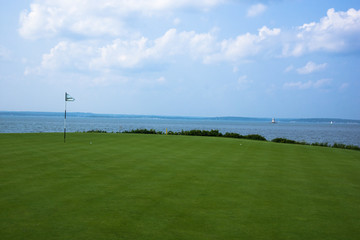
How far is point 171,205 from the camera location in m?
6.99

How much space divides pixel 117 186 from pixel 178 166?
3898 mm

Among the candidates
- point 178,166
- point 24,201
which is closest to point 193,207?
point 24,201

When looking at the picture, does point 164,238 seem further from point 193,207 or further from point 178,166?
point 178,166

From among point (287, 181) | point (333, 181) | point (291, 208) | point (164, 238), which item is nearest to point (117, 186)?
point (164, 238)

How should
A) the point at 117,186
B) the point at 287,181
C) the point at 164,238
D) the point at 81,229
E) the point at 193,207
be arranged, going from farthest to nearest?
1. the point at 287,181
2. the point at 117,186
3. the point at 193,207
4. the point at 81,229
5. the point at 164,238

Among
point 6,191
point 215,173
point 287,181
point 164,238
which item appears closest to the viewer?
point 164,238

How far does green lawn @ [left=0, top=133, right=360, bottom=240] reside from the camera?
18.2ft

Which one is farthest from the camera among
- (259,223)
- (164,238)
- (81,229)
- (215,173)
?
(215,173)

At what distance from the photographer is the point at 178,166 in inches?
484

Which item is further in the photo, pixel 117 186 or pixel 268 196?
pixel 117 186

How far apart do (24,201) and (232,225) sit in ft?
15.0

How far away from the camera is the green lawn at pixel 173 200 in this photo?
5543 millimetres

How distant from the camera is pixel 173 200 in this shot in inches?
291

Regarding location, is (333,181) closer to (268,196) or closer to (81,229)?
(268,196)
